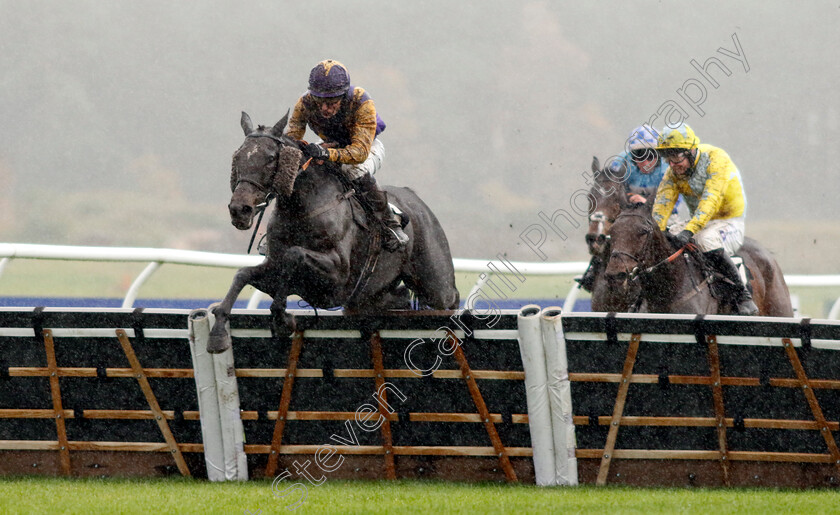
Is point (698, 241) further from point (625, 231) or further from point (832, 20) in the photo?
point (832, 20)

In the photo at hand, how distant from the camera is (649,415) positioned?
14.6ft

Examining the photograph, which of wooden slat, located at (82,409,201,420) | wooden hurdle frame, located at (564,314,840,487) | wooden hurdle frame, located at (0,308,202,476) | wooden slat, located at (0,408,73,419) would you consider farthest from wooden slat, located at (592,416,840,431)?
wooden slat, located at (0,408,73,419)

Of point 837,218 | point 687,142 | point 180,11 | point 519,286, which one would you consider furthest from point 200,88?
point 687,142

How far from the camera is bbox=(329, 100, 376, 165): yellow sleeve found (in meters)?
5.26

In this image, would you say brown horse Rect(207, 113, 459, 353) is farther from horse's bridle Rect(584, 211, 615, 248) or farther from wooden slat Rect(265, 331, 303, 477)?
horse's bridle Rect(584, 211, 615, 248)

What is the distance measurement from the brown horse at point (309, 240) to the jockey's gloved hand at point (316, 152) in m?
0.09

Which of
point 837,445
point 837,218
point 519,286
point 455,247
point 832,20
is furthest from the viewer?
point 832,20

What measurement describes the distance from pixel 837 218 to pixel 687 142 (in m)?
14.4

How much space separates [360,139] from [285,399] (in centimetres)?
141

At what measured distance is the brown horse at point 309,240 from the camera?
487 centimetres

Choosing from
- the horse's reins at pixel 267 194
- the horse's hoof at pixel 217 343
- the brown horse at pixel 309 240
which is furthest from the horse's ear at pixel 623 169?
the horse's hoof at pixel 217 343

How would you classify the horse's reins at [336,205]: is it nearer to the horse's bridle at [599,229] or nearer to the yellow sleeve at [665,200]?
the horse's bridle at [599,229]

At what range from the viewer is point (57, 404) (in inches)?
192

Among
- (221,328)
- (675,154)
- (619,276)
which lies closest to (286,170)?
(221,328)
